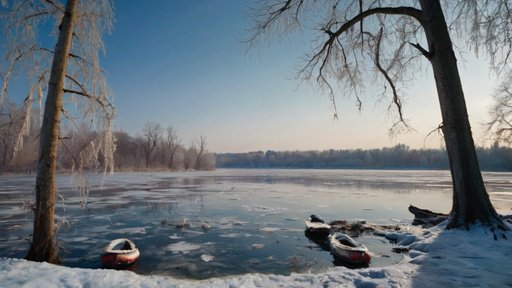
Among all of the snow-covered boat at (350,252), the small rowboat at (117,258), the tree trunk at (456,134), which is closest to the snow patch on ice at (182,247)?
the small rowboat at (117,258)

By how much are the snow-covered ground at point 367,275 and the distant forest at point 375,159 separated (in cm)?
6593

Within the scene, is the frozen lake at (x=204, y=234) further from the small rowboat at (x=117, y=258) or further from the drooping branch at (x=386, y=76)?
the drooping branch at (x=386, y=76)

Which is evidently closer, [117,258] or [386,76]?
[117,258]

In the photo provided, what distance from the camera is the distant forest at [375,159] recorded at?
7998 centimetres

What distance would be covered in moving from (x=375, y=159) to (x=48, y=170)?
122 m

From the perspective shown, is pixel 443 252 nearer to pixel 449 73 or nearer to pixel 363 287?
pixel 363 287

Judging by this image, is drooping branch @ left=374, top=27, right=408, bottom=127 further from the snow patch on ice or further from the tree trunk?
the snow patch on ice

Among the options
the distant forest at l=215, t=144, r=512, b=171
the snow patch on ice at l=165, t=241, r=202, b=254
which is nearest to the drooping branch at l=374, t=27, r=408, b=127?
the snow patch on ice at l=165, t=241, r=202, b=254

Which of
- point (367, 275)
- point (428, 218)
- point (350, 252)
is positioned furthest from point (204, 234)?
point (428, 218)

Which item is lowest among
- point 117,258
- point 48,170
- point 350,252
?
point 117,258

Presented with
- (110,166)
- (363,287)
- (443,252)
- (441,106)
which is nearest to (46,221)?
(110,166)

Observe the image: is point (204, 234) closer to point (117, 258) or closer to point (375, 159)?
point (117, 258)

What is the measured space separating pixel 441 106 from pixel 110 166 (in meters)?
8.14

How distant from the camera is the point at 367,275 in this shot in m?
5.34
